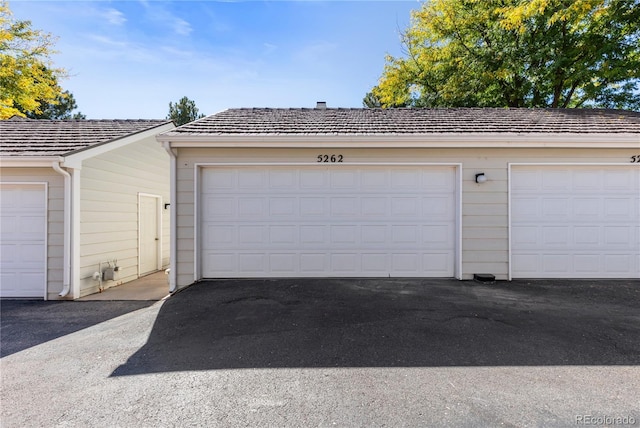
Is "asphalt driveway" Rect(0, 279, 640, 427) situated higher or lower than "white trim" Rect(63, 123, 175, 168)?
lower

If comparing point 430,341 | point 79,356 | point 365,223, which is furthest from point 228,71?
point 430,341

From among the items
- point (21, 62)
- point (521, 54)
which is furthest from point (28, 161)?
point (521, 54)

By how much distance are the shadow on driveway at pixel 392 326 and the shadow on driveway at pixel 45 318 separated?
3.29 feet

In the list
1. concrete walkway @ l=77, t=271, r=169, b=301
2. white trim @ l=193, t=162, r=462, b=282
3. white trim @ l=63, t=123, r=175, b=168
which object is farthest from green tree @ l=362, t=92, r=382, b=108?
concrete walkway @ l=77, t=271, r=169, b=301

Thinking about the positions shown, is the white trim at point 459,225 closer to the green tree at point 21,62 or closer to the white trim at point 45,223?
the white trim at point 45,223

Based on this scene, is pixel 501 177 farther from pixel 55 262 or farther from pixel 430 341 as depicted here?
pixel 55 262

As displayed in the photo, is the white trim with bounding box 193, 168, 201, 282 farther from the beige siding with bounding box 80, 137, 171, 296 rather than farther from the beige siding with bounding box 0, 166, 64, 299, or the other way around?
the beige siding with bounding box 0, 166, 64, 299

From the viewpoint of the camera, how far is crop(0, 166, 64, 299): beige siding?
17.8 feet

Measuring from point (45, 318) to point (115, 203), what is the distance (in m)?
2.97

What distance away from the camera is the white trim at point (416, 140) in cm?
546

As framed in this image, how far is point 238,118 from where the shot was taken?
22.6 feet

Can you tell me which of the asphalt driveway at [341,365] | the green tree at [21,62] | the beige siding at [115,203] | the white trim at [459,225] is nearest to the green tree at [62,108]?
the green tree at [21,62]

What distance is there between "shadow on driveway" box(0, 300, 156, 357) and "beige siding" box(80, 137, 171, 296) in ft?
2.53

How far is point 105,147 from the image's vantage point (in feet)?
20.3
